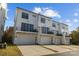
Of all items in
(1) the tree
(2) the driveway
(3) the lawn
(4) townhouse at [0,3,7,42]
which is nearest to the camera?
(3) the lawn

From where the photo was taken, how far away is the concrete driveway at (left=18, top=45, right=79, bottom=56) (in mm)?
7634

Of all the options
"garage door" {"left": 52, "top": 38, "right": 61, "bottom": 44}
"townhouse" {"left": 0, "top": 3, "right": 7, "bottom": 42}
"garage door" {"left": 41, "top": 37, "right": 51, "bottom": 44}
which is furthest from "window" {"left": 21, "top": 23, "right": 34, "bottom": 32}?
"garage door" {"left": 52, "top": 38, "right": 61, "bottom": 44}

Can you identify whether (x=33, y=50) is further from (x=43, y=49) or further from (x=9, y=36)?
(x=9, y=36)

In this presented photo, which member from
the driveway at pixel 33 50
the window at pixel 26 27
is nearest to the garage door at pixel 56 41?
the driveway at pixel 33 50

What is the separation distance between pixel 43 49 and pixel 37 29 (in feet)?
2.49

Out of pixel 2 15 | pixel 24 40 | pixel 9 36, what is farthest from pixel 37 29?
Answer: pixel 2 15

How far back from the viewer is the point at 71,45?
8.16 meters

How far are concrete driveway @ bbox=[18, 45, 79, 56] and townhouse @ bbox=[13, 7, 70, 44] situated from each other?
0.59 ft

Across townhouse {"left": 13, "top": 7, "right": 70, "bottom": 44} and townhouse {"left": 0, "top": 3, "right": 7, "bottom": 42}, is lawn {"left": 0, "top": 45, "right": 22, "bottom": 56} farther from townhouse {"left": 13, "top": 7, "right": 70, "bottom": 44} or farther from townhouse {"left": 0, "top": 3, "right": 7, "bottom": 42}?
townhouse {"left": 0, "top": 3, "right": 7, "bottom": 42}

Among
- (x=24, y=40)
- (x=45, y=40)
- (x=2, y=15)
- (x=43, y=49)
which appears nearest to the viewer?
(x=43, y=49)

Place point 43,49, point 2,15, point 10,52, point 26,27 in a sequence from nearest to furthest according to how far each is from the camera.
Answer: point 10,52, point 43,49, point 26,27, point 2,15

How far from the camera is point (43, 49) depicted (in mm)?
7883

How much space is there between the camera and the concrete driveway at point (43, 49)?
25.0 ft

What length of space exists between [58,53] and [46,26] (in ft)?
3.36
